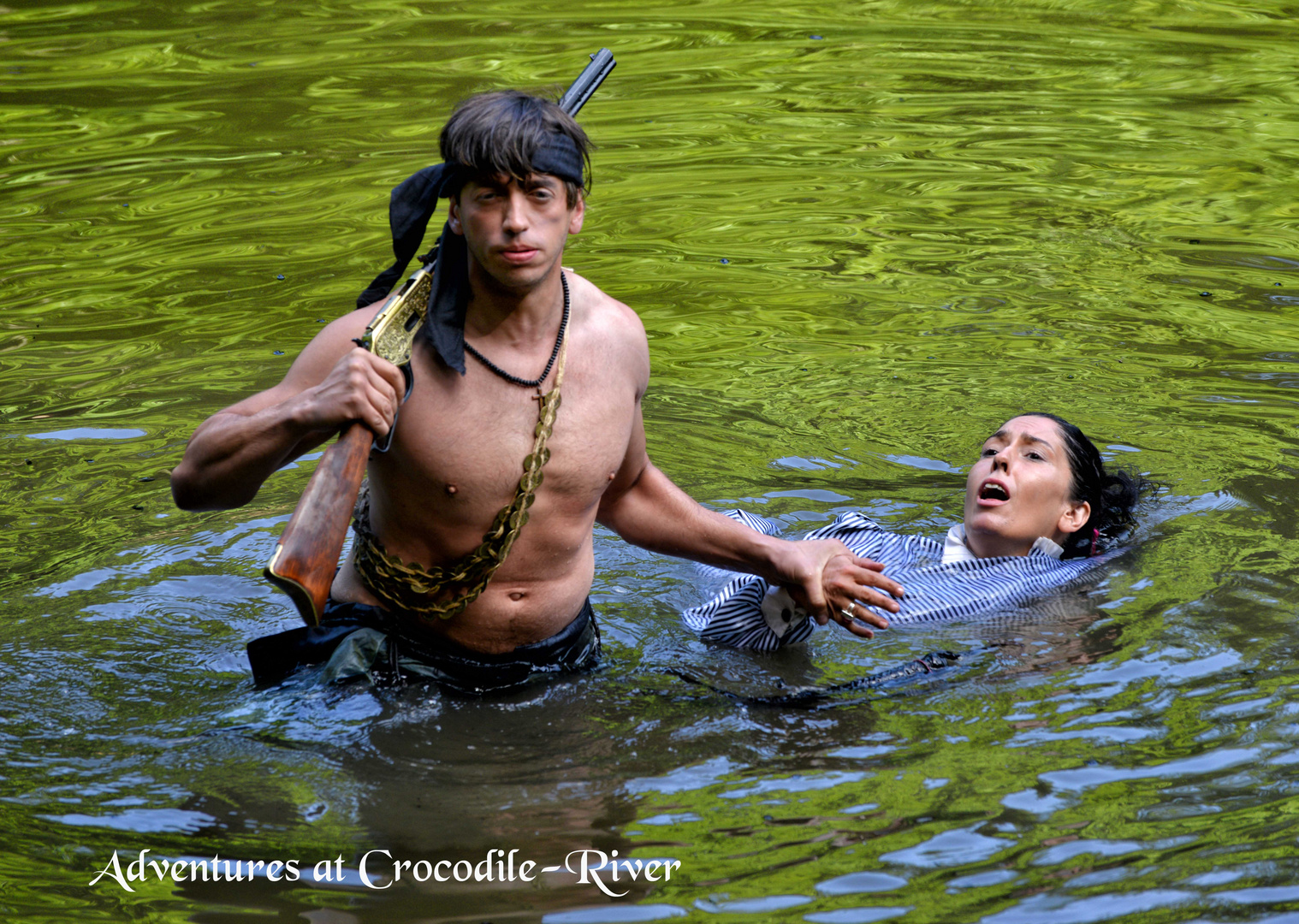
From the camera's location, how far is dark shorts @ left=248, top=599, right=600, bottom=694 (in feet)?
12.5

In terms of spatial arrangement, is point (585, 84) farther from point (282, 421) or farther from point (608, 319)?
point (282, 421)

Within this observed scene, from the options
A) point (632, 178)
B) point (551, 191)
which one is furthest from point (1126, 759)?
point (632, 178)

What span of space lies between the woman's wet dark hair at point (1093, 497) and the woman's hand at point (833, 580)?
1.47 m

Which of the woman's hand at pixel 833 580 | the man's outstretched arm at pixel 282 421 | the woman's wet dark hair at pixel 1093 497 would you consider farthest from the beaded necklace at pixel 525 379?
the woman's wet dark hair at pixel 1093 497

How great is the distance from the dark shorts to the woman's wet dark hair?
215cm

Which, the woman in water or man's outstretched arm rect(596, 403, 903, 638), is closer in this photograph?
man's outstretched arm rect(596, 403, 903, 638)

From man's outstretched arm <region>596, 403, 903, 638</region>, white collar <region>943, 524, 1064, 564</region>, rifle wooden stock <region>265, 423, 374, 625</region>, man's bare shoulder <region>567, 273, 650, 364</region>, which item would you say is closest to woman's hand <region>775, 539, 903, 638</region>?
man's outstretched arm <region>596, 403, 903, 638</region>

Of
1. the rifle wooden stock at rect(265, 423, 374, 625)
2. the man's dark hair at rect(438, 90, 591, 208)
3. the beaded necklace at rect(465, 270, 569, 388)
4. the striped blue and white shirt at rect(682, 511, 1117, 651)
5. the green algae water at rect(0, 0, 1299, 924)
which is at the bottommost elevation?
the striped blue and white shirt at rect(682, 511, 1117, 651)

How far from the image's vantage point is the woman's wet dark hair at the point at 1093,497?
17.1 ft

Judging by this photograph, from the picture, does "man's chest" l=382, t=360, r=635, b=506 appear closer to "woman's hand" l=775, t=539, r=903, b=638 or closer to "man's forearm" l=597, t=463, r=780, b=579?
"man's forearm" l=597, t=463, r=780, b=579

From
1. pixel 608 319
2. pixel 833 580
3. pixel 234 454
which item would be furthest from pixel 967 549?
pixel 234 454

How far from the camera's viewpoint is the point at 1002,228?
871 centimetres

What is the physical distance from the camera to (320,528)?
3154 mm

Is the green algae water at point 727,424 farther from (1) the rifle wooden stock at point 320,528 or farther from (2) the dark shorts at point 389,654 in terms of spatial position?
(1) the rifle wooden stock at point 320,528
